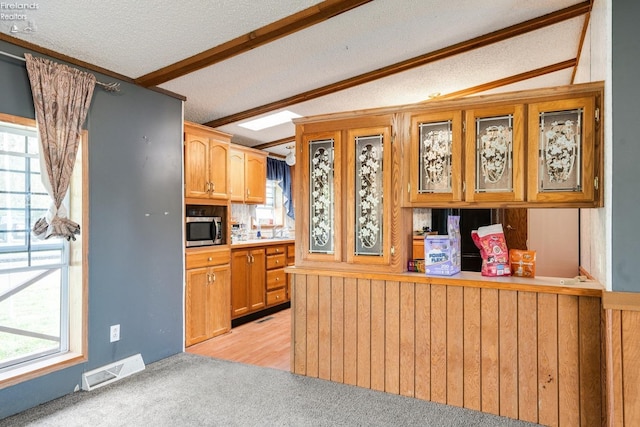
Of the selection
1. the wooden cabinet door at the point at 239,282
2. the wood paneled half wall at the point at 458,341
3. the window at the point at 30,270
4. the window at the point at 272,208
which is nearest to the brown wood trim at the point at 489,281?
the wood paneled half wall at the point at 458,341

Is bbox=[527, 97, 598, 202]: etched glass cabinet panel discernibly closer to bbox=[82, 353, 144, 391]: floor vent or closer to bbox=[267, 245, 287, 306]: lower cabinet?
bbox=[82, 353, 144, 391]: floor vent

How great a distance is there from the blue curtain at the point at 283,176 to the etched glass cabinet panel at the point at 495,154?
162 inches

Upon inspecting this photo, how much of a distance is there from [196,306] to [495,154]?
10.0 ft

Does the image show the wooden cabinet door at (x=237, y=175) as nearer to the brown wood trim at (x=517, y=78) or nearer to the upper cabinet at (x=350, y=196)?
the upper cabinet at (x=350, y=196)

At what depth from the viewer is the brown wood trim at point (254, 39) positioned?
238 cm

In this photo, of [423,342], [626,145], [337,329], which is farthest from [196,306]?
[626,145]

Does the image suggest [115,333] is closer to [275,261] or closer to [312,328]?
[312,328]

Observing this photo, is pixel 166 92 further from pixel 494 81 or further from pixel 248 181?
pixel 494 81

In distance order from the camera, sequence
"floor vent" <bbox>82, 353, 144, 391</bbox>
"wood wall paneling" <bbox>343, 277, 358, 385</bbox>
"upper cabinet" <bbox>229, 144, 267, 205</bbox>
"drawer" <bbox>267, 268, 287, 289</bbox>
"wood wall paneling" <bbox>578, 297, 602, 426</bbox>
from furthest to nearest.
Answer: "drawer" <bbox>267, 268, 287, 289</bbox>, "upper cabinet" <bbox>229, 144, 267, 205</bbox>, "wood wall paneling" <bbox>343, 277, 358, 385</bbox>, "floor vent" <bbox>82, 353, 144, 391</bbox>, "wood wall paneling" <bbox>578, 297, 602, 426</bbox>

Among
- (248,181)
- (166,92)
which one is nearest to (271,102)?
(166,92)

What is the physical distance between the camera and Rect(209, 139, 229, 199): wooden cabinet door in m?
4.18

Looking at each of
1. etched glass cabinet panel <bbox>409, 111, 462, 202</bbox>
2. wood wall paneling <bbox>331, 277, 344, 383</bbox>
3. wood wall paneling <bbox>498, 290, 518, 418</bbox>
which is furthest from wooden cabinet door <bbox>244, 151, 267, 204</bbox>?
wood wall paneling <bbox>498, 290, 518, 418</bbox>

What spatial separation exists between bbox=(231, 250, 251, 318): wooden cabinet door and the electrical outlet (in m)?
1.54

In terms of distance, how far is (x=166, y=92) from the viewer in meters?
3.55
